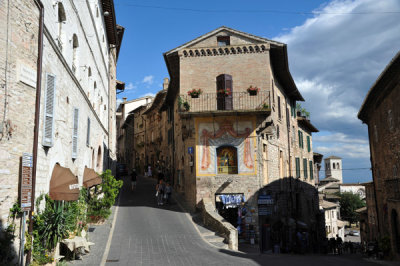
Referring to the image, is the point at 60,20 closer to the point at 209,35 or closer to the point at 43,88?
the point at 43,88

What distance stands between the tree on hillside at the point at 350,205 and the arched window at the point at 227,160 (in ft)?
153

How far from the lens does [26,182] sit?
28.5ft

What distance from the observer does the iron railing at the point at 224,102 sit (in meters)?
20.6

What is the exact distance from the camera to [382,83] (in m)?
17.8

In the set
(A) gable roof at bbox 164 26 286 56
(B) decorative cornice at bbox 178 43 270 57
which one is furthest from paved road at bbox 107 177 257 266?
(A) gable roof at bbox 164 26 286 56

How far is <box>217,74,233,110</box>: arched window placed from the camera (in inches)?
817

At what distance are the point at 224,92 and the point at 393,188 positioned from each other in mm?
10267

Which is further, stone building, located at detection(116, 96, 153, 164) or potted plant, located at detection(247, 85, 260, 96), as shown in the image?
stone building, located at detection(116, 96, 153, 164)

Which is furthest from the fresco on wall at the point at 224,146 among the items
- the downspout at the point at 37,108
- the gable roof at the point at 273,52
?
the downspout at the point at 37,108

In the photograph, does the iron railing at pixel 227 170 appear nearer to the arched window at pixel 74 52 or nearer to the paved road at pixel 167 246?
the paved road at pixel 167 246

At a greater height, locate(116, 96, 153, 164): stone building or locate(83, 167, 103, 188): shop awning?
locate(116, 96, 153, 164): stone building

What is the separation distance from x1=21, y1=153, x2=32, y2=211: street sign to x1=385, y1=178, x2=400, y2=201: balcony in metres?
16.1

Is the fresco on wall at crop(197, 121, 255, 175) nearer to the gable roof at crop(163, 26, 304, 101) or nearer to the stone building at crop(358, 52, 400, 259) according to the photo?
the gable roof at crop(163, 26, 304, 101)

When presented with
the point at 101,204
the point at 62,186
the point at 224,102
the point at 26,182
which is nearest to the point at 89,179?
the point at 101,204
